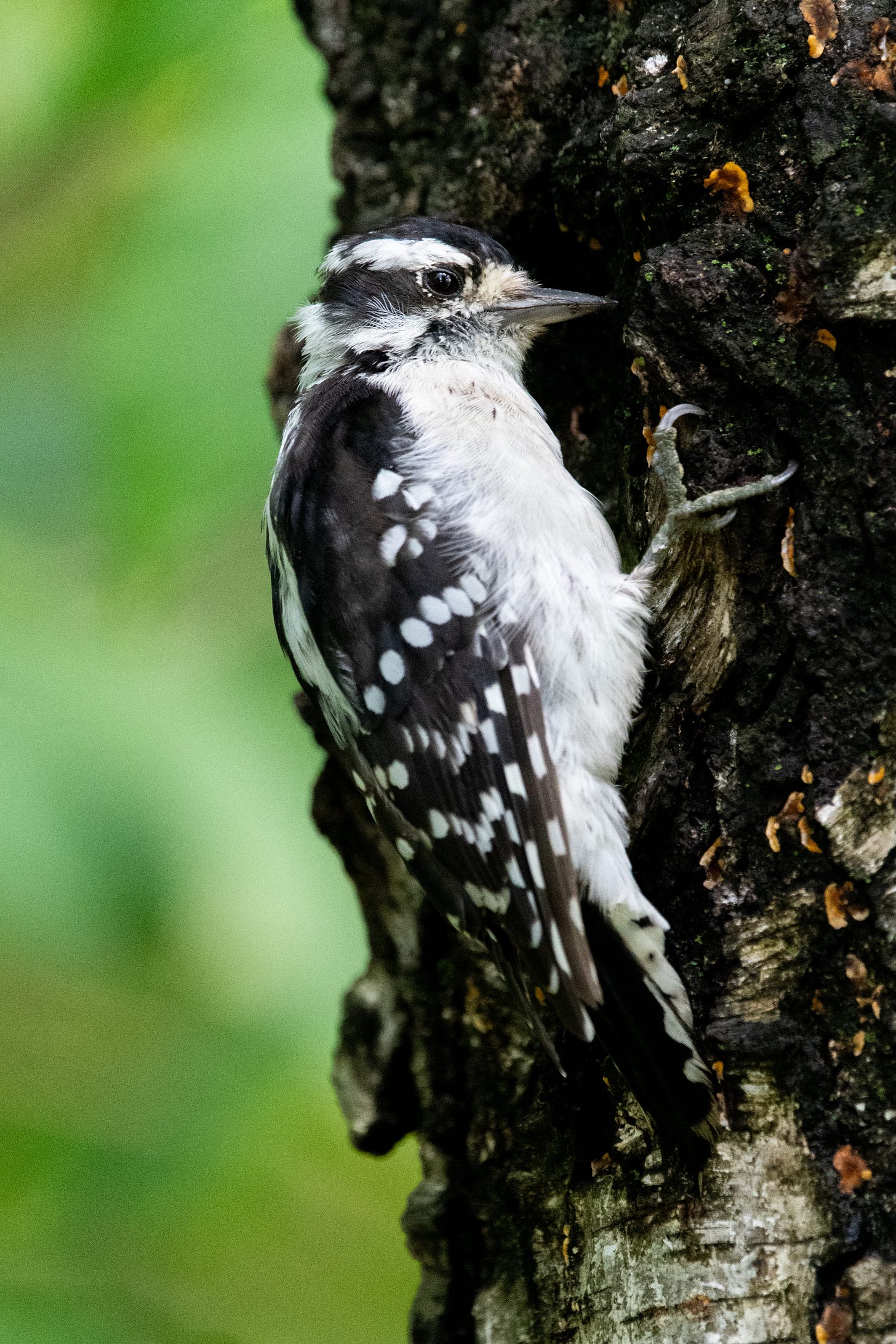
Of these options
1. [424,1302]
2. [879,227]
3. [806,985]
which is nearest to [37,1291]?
[424,1302]

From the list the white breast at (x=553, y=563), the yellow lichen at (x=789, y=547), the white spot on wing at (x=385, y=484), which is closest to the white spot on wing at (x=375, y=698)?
the white breast at (x=553, y=563)

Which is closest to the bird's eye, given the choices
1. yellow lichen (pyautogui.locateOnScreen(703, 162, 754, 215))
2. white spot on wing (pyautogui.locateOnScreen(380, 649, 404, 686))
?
yellow lichen (pyautogui.locateOnScreen(703, 162, 754, 215))

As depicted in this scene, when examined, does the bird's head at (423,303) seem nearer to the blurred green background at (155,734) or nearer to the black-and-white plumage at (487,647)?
the black-and-white plumage at (487,647)

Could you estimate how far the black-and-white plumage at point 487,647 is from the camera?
233 cm

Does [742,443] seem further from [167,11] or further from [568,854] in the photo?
[167,11]

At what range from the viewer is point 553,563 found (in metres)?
2.64

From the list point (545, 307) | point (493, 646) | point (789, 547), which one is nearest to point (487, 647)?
point (493, 646)

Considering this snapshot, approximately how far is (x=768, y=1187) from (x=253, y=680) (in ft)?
4.92

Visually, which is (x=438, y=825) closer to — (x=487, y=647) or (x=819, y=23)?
(x=487, y=647)

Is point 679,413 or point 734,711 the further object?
point 679,413

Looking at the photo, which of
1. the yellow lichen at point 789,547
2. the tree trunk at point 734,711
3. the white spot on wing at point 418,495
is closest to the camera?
the tree trunk at point 734,711

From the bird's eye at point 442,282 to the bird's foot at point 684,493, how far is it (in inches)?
34.5

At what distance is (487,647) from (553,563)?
9.8 inches

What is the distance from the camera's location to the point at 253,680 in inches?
111
